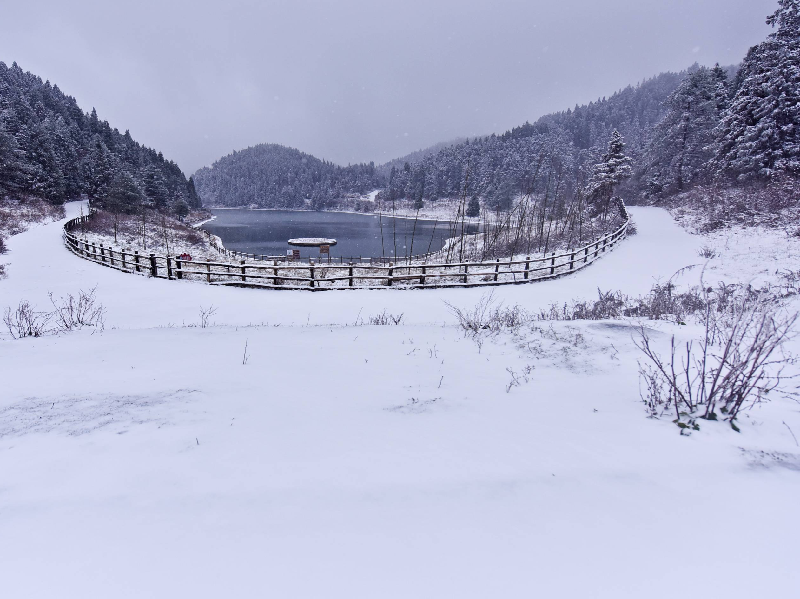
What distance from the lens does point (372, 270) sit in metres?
20.0

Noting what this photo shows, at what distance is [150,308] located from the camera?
11.7m

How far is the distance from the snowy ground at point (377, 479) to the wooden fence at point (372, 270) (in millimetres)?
8147

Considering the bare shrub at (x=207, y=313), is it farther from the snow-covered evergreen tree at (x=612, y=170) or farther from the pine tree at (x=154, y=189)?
the pine tree at (x=154, y=189)

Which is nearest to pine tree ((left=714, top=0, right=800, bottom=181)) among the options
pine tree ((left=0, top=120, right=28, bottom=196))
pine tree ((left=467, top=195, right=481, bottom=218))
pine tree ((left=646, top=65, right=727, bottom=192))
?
pine tree ((left=646, top=65, right=727, bottom=192))

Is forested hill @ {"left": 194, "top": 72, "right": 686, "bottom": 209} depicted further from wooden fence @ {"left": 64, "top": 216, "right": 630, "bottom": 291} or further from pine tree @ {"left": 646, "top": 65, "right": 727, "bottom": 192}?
wooden fence @ {"left": 64, "top": 216, "right": 630, "bottom": 291}

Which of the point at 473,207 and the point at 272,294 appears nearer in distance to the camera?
the point at 272,294

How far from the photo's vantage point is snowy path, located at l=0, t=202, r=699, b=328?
1112 cm

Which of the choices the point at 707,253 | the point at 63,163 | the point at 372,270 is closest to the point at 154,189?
the point at 63,163

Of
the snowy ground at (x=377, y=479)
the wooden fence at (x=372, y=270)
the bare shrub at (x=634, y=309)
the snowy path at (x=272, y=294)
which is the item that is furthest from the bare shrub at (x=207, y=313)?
the bare shrub at (x=634, y=309)

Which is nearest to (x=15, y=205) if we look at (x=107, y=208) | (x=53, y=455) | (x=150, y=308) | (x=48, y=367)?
(x=107, y=208)

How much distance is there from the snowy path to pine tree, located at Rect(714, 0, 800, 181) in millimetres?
14236

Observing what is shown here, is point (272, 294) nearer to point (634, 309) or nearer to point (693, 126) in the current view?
point (634, 309)

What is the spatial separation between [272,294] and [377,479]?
11732 millimetres

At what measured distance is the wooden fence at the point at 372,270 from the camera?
1487cm
